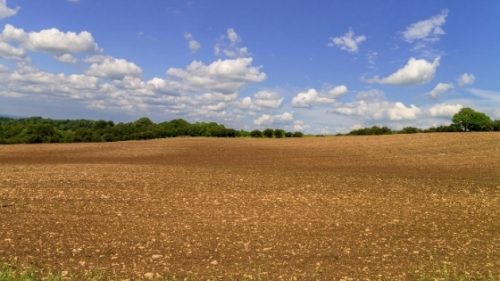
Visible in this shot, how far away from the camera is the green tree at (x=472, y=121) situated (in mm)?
59125

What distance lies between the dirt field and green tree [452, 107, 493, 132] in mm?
34515

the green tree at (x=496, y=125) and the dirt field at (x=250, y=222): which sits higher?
the green tree at (x=496, y=125)

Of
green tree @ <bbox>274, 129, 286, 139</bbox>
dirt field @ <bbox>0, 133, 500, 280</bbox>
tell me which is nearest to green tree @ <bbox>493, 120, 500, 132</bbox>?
green tree @ <bbox>274, 129, 286, 139</bbox>

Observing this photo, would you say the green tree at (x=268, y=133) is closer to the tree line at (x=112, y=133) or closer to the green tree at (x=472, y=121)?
the tree line at (x=112, y=133)

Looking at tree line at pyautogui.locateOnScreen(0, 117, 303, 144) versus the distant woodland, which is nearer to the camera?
the distant woodland

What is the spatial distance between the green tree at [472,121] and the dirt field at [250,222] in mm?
34515

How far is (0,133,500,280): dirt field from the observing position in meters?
10.1

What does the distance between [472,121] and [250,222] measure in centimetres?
5280

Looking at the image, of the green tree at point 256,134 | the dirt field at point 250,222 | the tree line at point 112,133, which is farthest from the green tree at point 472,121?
the dirt field at point 250,222

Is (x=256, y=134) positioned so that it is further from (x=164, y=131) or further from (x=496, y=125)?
(x=496, y=125)

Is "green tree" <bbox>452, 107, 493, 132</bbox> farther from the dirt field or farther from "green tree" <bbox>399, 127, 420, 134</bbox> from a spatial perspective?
the dirt field

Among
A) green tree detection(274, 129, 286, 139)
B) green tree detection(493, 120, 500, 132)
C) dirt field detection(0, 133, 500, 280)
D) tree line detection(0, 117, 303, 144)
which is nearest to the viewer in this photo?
dirt field detection(0, 133, 500, 280)

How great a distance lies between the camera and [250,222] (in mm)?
14188

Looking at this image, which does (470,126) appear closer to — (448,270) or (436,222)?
(436,222)
